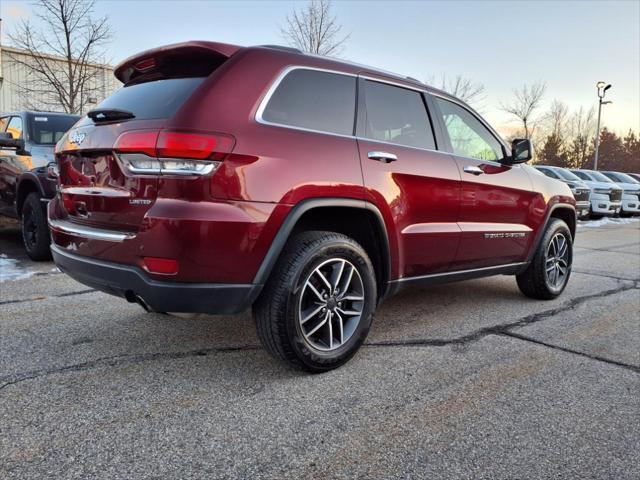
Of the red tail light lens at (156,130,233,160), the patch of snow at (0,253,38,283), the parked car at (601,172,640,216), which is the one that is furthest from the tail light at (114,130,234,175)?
the parked car at (601,172,640,216)

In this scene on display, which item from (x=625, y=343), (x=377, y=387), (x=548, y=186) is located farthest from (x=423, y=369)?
(x=548, y=186)

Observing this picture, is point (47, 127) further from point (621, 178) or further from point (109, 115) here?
point (621, 178)

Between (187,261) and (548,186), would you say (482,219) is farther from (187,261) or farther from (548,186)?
(187,261)

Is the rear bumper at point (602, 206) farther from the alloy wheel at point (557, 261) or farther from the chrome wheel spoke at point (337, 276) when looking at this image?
the chrome wheel spoke at point (337, 276)

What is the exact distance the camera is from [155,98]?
9.46 feet

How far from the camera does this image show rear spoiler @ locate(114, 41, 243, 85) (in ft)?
9.25

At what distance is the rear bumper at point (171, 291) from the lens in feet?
8.34

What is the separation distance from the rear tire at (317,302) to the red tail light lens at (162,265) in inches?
20.6

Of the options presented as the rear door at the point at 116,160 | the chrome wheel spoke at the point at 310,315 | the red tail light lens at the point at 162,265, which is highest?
the rear door at the point at 116,160

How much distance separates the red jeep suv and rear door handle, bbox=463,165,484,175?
94 millimetres

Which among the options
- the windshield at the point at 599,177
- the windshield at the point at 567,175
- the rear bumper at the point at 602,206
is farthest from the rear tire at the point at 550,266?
the windshield at the point at 599,177

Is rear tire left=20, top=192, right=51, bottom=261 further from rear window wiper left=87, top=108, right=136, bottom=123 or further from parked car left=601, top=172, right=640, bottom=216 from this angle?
parked car left=601, top=172, right=640, bottom=216

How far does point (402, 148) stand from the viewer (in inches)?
136

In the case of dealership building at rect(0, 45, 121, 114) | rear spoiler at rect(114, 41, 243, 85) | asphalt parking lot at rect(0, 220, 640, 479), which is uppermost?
dealership building at rect(0, 45, 121, 114)
